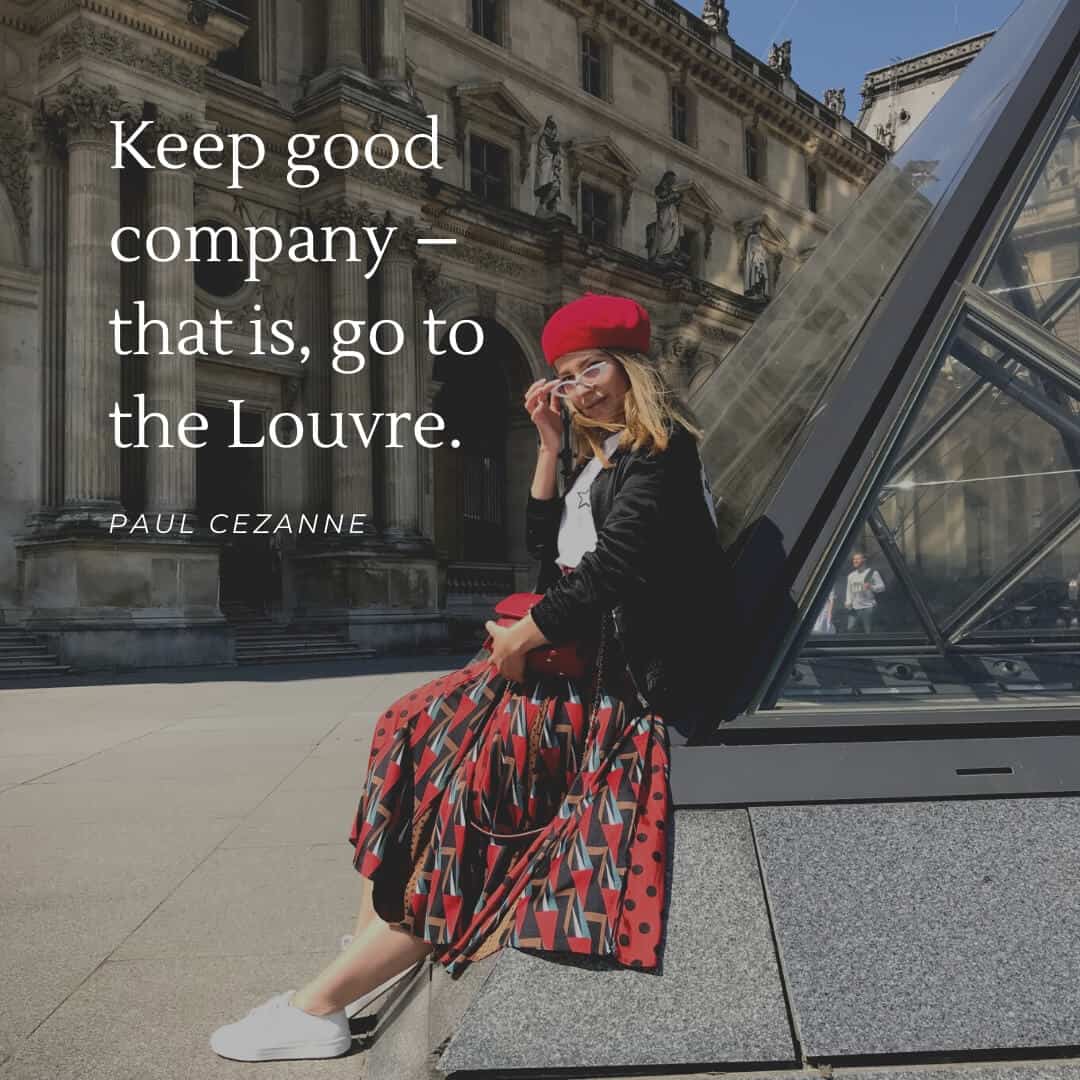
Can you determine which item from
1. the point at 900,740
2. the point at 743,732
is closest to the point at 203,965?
the point at 743,732

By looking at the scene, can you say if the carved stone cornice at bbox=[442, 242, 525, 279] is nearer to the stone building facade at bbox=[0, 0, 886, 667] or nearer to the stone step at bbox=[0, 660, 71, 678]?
the stone building facade at bbox=[0, 0, 886, 667]

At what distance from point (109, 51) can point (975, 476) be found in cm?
1609

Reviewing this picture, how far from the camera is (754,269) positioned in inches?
1372

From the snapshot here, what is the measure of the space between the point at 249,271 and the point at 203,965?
1799cm

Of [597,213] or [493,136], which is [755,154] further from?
[493,136]

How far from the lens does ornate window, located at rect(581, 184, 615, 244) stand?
29.3 meters

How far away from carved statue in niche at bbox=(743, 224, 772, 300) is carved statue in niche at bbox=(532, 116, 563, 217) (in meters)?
9.86

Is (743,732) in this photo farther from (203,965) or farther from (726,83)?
(726,83)

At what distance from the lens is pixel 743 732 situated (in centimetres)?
240

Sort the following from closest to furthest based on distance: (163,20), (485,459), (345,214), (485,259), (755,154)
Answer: (163,20)
(345,214)
(485,259)
(485,459)
(755,154)

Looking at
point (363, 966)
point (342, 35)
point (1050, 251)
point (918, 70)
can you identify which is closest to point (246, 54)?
point (342, 35)

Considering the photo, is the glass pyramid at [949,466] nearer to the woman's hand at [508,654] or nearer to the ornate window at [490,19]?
the woman's hand at [508,654]

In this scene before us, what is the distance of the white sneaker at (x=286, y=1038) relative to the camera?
2463 millimetres

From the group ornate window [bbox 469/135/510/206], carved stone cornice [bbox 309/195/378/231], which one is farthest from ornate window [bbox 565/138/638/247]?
carved stone cornice [bbox 309/195/378/231]
